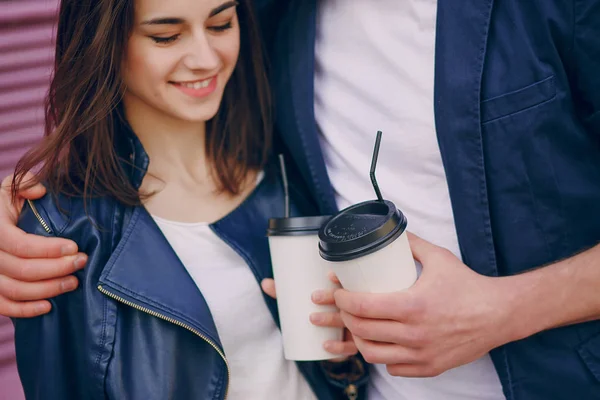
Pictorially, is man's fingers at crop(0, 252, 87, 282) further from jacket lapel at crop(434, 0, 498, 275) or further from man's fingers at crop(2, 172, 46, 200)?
jacket lapel at crop(434, 0, 498, 275)

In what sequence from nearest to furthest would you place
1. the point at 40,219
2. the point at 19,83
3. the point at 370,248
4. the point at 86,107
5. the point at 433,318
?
1. the point at 370,248
2. the point at 433,318
3. the point at 40,219
4. the point at 86,107
5. the point at 19,83

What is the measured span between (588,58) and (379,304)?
78 centimetres

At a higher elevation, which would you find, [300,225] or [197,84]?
[197,84]

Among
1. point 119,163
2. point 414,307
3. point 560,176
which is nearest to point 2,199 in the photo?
point 119,163

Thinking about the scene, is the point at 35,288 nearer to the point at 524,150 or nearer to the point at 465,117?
the point at 465,117

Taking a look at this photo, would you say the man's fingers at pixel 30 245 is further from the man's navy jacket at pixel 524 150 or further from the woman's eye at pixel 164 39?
the man's navy jacket at pixel 524 150

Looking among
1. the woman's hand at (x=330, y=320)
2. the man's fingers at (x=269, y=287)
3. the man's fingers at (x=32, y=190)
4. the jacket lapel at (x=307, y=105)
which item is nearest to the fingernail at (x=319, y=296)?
the woman's hand at (x=330, y=320)

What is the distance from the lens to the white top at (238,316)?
1871 millimetres

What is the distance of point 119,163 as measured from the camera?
1.96m

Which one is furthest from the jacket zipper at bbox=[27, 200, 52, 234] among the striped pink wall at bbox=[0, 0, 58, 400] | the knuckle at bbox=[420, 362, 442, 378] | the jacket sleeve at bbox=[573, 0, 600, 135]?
the jacket sleeve at bbox=[573, 0, 600, 135]

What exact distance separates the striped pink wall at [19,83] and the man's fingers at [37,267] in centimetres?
110

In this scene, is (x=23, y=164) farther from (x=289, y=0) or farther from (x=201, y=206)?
(x=289, y=0)

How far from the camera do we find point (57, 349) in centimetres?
174

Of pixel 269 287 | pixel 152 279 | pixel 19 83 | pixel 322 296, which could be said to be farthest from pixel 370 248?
pixel 19 83
